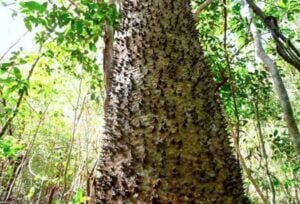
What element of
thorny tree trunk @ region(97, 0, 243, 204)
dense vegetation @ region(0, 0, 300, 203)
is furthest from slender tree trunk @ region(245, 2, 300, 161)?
thorny tree trunk @ region(97, 0, 243, 204)

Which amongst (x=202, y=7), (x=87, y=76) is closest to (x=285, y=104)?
(x=202, y=7)

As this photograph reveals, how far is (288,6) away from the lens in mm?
3984

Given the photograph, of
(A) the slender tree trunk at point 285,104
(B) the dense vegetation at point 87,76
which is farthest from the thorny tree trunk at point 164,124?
(A) the slender tree trunk at point 285,104

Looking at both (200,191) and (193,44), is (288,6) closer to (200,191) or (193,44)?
(193,44)

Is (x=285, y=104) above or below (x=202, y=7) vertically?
below

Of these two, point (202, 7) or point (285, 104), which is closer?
point (285, 104)

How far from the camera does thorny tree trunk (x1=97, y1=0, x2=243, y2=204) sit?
1189 millimetres

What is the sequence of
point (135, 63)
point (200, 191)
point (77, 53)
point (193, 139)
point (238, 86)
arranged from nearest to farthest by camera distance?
point (200, 191)
point (193, 139)
point (135, 63)
point (77, 53)
point (238, 86)

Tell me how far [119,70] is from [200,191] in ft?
2.06

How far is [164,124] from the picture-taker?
129cm

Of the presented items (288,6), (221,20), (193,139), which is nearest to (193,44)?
(193,139)

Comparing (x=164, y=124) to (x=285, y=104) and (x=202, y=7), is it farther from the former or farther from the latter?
(x=202, y=7)

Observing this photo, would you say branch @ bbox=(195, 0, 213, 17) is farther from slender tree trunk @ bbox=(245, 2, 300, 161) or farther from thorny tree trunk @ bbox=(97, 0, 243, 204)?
thorny tree trunk @ bbox=(97, 0, 243, 204)

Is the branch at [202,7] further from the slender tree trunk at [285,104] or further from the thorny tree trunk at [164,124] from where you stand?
the thorny tree trunk at [164,124]
